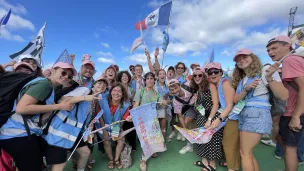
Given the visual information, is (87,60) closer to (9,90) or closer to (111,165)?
(9,90)

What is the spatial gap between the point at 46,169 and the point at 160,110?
8.65 feet

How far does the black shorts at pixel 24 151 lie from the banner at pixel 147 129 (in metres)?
1.64

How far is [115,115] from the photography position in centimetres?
362

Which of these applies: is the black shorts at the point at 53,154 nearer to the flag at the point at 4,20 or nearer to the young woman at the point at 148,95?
the young woman at the point at 148,95

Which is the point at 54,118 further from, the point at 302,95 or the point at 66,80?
the point at 302,95

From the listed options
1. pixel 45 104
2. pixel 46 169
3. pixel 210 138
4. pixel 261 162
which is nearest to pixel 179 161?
pixel 210 138

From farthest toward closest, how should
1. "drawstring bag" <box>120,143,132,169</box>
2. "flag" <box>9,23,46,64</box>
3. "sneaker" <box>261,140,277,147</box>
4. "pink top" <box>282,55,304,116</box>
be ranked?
"flag" <box>9,23,46,64</box>
"sneaker" <box>261,140,277,147</box>
"drawstring bag" <box>120,143,132,169</box>
"pink top" <box>282,55,304,116</box>

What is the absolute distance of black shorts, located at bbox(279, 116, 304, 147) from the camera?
256cm

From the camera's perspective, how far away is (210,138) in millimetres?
3133

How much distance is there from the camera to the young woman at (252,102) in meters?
2.41

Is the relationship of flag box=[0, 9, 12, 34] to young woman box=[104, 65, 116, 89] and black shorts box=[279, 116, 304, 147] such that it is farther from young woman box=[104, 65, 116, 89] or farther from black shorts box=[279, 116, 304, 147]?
black shorts box=[279, 116, 304, 147]

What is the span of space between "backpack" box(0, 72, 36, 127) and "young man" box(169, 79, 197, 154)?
288 centimetres

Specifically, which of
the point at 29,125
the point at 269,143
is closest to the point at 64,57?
the point at 29,125

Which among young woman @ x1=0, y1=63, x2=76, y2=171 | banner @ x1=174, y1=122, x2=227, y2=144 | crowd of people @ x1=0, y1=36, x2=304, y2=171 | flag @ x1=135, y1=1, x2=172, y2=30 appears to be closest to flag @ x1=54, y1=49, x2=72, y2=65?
crowd of people @ x1=0, y1=36, x2=304, y2=171
